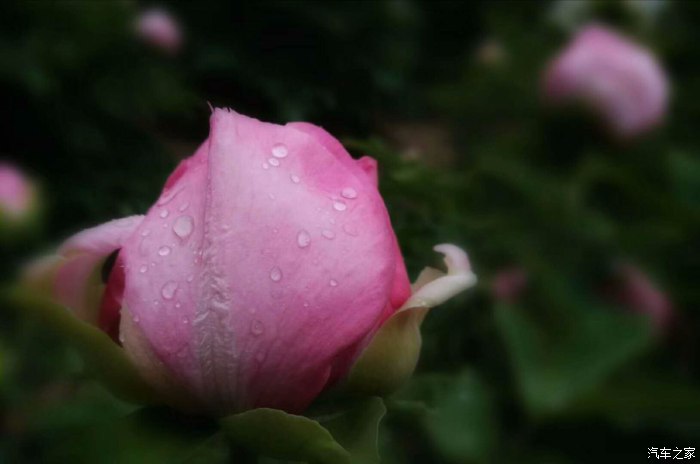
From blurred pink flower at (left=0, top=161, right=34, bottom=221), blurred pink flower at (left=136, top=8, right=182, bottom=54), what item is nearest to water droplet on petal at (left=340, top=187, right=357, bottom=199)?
blurred pink flower at (left=0, top=161, right=34, bottom=221)

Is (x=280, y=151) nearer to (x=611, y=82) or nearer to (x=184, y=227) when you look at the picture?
(x=184, y=227)

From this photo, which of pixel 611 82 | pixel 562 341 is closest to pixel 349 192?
pixel 562 341

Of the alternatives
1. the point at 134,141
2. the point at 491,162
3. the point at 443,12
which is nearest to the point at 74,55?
the point at 134,141

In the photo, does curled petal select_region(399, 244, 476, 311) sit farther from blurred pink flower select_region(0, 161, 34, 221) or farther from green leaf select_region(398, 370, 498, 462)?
blurred pink flower select_region(0, 161, 34, 221)

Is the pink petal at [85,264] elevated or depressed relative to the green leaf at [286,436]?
elevated

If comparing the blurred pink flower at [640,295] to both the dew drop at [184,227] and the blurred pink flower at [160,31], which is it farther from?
the blurred pink flower at [160,31]

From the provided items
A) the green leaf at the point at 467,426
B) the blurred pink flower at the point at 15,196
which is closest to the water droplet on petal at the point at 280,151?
the green leaf at the point at 467,426

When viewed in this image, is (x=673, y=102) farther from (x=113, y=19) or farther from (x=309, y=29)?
(x=113, y=19)
